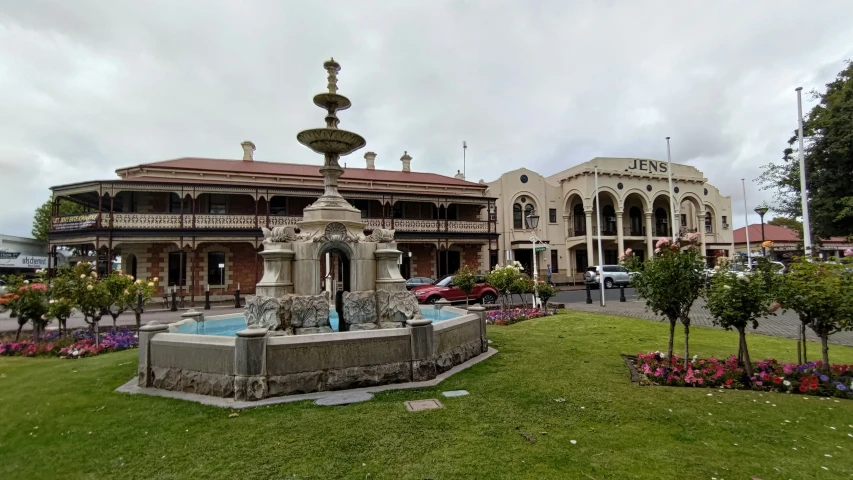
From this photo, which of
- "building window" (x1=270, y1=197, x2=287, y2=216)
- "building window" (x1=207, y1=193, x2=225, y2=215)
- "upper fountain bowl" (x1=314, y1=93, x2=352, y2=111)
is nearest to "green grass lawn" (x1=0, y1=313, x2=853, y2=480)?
"upper fountain bowl" (x1=314, y1=93, x2=352, y2=111)

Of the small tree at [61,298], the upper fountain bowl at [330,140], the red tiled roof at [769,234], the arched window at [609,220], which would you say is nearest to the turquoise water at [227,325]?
the small tree at [61,298]

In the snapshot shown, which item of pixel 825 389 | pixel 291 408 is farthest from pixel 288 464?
pixel 825 389

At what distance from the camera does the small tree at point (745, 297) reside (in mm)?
6066

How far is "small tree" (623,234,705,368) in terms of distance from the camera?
642 centimetres

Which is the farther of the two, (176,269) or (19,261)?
(19,261)

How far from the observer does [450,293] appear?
1911 centimetres

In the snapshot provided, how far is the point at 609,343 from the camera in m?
9.54

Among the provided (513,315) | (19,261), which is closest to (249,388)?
(513,315)

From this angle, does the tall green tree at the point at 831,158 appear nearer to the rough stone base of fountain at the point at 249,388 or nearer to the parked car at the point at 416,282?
the parked car at the point at 416,282

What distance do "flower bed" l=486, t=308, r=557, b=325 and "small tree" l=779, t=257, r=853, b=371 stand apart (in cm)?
806

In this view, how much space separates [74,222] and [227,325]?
61.2ft

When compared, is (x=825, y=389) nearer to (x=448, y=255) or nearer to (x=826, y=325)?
(x=826, y=325)

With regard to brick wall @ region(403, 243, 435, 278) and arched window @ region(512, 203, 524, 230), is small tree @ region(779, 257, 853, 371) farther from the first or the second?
arched window @ region(512, 203, 524, 230)

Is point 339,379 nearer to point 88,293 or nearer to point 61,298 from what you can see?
point 88,293
